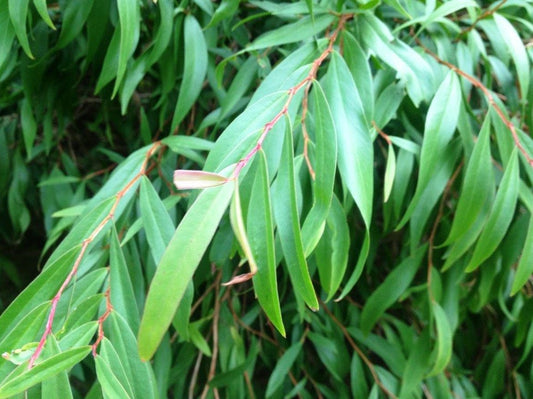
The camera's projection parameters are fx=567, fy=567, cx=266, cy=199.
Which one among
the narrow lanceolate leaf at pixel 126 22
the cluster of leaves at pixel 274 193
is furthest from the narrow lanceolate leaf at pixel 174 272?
the narrow lanceolate leaf at pixel 126 22

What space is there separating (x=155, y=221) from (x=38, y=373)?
0.22 m

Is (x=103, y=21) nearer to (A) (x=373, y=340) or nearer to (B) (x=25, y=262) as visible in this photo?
(A) (x=373, y=340)

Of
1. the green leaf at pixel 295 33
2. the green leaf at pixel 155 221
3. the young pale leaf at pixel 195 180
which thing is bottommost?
the green leaf at pixel 155 221

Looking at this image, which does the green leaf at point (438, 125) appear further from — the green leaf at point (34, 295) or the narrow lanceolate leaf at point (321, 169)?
the green leaf at point (34, 295)

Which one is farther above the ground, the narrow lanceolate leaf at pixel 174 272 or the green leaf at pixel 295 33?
the green leaf at pixel 295 33

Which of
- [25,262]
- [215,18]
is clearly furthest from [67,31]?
[25,262]

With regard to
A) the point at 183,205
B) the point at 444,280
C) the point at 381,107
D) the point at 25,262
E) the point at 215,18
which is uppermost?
the point at 215,18

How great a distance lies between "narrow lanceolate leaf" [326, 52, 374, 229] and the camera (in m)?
0.48

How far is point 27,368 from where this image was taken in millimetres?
368

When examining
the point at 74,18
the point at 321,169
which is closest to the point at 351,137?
the point at 321,169

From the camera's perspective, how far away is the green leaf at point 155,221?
0.54 meters

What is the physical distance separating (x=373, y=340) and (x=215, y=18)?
0.52m

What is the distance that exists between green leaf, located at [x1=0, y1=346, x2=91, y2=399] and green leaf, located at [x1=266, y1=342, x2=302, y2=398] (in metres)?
0.50

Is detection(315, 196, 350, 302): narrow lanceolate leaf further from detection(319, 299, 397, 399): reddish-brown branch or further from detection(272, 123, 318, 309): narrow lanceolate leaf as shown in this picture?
detection(319, 299, 397, 399): reddish-brown branch
